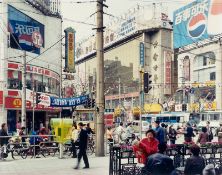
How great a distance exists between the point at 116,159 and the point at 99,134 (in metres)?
8.86

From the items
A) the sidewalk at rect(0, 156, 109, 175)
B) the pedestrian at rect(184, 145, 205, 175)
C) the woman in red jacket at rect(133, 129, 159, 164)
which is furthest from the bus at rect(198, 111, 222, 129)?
the pedestrian at rect(184, 145, 205, 175)

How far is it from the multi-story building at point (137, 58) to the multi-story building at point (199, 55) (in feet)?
48.7

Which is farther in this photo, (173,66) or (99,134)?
(173,66)

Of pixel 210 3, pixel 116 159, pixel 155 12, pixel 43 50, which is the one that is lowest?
pixel 116 159

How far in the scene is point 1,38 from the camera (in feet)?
129

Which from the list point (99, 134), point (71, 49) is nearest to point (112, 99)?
point (71, 49)

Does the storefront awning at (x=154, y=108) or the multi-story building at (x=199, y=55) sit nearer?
the multi-story building at (x=199, y=55)

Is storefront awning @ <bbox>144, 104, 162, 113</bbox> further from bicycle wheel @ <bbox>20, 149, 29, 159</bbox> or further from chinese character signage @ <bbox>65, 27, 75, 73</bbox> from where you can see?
bicycle wheel @ <bbox>20, 149, 29, 159</bbox>

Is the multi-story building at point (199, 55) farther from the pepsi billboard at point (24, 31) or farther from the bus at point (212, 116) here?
the pepsi billboard at point (24, 31)

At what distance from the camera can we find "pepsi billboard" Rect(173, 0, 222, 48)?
246 ft

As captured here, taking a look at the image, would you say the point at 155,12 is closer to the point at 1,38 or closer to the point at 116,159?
the point at 1,38

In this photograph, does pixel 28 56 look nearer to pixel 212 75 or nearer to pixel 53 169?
pixel 53 169

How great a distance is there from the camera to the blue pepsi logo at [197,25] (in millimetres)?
78375

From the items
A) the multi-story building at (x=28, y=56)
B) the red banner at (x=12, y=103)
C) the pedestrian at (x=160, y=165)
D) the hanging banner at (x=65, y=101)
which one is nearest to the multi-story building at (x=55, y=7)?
the multi-story building at (x=28, y=56)
